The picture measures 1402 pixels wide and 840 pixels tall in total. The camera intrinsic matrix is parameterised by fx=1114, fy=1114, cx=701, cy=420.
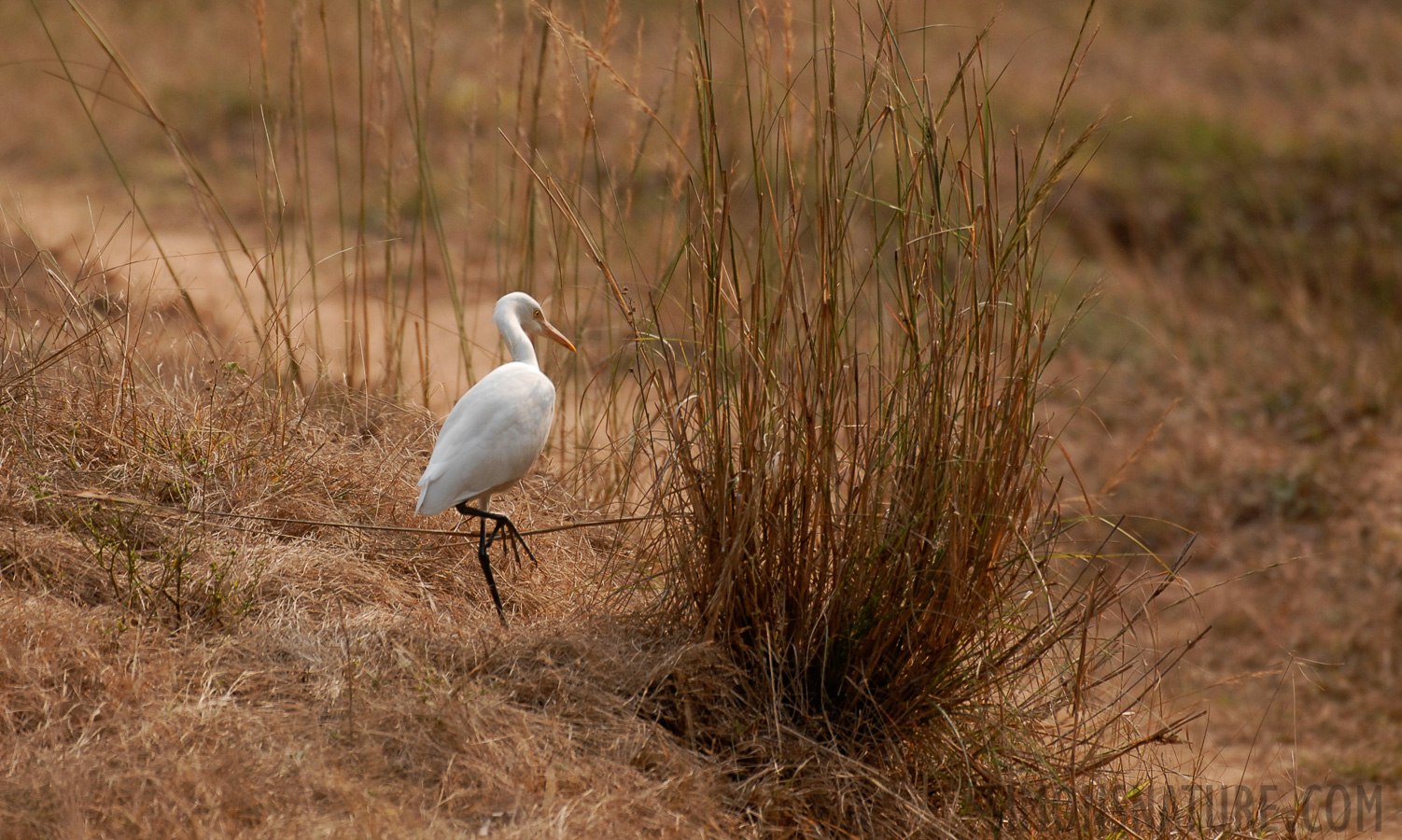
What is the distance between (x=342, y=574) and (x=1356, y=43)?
30.4 ft

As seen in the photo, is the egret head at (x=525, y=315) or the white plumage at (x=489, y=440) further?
the egret head at (x=525, y=315)

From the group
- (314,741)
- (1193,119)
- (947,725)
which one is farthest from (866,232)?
(314,741)

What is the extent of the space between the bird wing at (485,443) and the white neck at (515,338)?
0.16 meters

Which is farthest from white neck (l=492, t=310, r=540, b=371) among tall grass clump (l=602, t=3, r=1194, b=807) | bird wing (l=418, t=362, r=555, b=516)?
tall grass clump (l=602, t=3, r=1194, b=807)

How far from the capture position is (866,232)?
6230mm

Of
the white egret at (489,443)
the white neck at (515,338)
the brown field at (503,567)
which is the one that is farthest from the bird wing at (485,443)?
the brown field at (503,567)

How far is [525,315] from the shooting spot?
2.46 meters

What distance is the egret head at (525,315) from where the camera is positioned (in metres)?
2.37

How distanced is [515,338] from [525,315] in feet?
0.42

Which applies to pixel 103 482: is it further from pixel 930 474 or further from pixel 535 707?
pixel 930 474

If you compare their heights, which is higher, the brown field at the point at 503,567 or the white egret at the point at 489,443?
the white egret at the point at 489,443

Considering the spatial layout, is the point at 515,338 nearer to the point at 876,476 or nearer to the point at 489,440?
the point at 489,440

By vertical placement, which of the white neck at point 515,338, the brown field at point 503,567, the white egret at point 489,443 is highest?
the white neck at point 515,338

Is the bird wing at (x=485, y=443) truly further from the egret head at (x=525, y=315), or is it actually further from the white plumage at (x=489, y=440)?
the egret head at (x=525, y=315)
